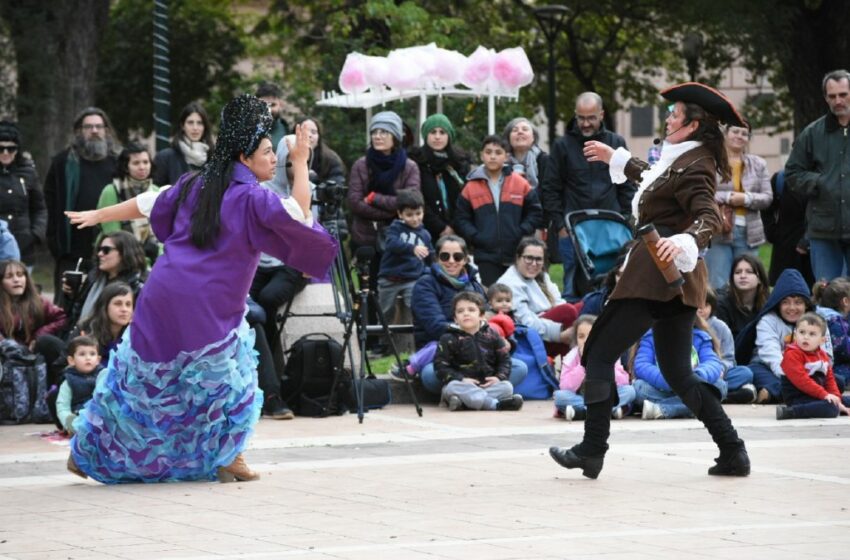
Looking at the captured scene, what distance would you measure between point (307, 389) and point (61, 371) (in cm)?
166

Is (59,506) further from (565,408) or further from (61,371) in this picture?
(565,408)

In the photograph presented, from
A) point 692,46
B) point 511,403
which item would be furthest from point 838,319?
point 692,46

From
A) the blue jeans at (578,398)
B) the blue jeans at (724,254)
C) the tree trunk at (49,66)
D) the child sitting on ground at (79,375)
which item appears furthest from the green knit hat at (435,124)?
the tree trunk at (49,66)

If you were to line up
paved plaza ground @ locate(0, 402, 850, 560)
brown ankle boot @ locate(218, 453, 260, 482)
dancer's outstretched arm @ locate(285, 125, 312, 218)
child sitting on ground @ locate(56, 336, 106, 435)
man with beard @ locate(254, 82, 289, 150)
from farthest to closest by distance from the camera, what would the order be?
man with beard @ locate(254, 82, 289, 150), child sitting on ground @ locate(56, 336, 106, 435), brown ankle boot @ locate(218, 453, 260, 482), dancer's outstretched arm @ locate(285, 125, 312, 218), paved plaza ground @ locate(0, 402, 850, 560)

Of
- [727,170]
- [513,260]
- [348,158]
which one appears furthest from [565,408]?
[348,158]

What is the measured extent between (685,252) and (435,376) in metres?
4.61

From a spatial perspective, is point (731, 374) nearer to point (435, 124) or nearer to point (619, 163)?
point (435, 124)

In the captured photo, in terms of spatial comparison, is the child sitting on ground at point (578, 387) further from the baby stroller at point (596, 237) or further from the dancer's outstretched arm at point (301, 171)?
the dancer's outstretched arm at point (301, 171)

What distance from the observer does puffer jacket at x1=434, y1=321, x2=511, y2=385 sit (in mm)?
12055

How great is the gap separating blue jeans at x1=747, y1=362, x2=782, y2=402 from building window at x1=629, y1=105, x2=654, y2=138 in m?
42.1

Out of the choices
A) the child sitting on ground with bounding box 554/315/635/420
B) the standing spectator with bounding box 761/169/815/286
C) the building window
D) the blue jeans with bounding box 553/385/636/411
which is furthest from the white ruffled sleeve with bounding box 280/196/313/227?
the building window

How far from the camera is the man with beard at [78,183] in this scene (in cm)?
1312

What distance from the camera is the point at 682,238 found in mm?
7789

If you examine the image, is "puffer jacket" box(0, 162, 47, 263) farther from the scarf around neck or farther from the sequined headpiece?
the sequined headpiece
